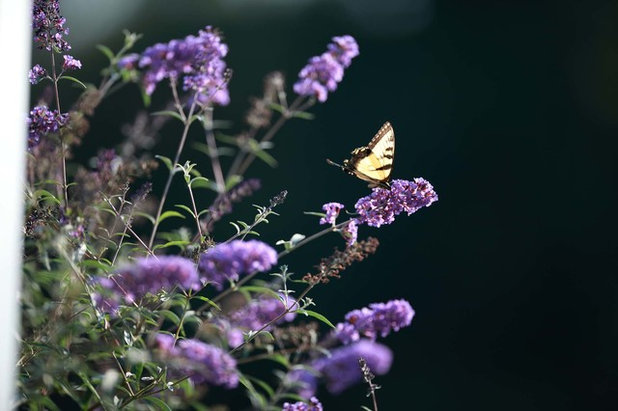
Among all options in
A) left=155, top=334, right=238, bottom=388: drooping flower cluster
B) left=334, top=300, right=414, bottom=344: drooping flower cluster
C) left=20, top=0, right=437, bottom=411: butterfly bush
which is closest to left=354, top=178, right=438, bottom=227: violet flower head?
left=20, top=0, right=437, bottom=411: butterfly bush

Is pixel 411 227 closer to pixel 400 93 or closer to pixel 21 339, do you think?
pixel 400 93

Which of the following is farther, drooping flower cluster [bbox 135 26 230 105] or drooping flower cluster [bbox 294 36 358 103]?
drooping flower cluster [bbox 294 36 358 103]

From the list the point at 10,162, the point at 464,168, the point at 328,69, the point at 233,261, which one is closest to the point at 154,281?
the point at 233,261

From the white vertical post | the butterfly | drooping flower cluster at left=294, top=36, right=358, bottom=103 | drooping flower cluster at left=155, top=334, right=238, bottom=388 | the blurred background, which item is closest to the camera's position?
the white vertical post

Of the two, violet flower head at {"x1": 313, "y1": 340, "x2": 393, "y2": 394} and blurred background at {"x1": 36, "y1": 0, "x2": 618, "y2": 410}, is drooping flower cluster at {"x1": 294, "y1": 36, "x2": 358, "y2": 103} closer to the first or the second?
violet flower head at {"x1": 313, "y1": 340, "x2": 393, "y2": 394}

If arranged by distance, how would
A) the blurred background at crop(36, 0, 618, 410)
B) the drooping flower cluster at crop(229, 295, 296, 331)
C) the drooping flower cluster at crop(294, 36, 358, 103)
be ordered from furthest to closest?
1. the blurred background at crop(36, 0, 618, 410)
2. the drooping flower cluster at crop(294, 36, 358, 103)
3. the drooping flower cluster at crop(229, 295, 296, 331)

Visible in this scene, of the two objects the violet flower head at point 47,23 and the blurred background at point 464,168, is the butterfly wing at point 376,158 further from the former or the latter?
the blurred background at point 464,168

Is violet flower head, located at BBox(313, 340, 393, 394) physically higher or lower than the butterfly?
lower
